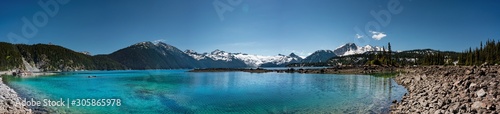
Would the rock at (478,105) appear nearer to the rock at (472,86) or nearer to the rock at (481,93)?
the rock at (481,93)

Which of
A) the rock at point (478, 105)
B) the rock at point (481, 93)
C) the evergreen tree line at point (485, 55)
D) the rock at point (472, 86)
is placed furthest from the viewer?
the evergreen tree line at point (485, 55)

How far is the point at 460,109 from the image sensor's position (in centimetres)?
1612

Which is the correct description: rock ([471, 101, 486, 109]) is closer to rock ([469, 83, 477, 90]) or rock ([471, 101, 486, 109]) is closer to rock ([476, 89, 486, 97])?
rock ([476, 89, 486, 97])

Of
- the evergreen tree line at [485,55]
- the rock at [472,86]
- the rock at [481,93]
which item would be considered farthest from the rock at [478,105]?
the evergreen tree line at [485,55]

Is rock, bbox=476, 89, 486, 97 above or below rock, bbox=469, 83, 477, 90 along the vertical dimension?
below

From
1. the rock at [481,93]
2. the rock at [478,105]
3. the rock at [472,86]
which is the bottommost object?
the rock at [478,105]

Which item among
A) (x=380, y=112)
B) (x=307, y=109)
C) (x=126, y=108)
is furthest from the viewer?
(x=126, y=108)

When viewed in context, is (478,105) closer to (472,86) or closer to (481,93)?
(481,93)

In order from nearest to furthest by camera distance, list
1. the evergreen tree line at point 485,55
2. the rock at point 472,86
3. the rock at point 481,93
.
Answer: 1. the rock at point 481,93
2. the rock at point 472,86
3. the evergreen tree line at point 485,55

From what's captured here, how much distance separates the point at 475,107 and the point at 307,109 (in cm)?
1135

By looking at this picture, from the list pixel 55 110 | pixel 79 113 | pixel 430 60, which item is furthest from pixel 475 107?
pixel 430 60

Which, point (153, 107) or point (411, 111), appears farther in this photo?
point (153, 107)

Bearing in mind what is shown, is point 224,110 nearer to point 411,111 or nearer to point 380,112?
point 380,112

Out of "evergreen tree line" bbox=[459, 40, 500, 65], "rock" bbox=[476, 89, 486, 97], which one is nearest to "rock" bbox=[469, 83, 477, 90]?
"rock" bbox=[476, 89, 486, 97]
